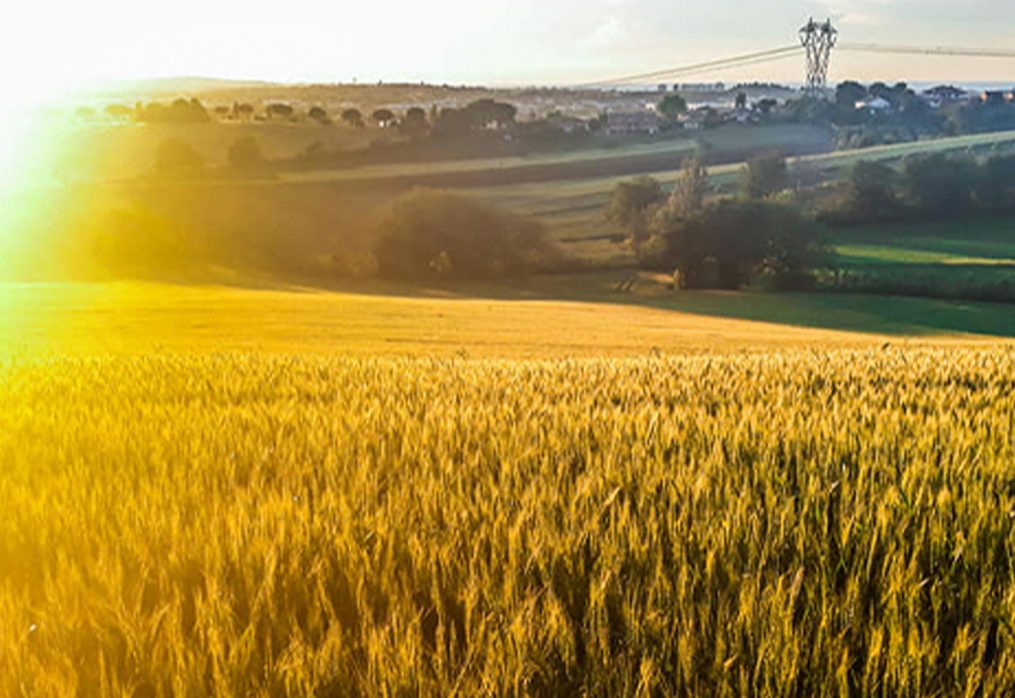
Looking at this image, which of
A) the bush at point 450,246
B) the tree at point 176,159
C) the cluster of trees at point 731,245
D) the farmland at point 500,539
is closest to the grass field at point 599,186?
the bush at point 450,246

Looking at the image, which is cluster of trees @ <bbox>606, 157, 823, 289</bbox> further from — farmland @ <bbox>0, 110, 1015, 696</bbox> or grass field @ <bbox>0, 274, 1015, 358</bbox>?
farmland @ <bbox>0, 110, 1015, 696</bbox>

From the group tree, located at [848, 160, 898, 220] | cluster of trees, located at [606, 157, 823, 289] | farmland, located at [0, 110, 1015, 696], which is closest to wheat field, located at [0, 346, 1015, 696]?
farmland, located at [0, 110, 1015, 696]

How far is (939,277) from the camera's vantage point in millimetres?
64875

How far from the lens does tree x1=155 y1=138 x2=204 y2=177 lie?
82.3m

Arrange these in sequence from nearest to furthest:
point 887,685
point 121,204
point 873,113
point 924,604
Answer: point 887,685 < point 924,604 < point 121,204 < point 873,113

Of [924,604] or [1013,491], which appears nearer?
[924,604]

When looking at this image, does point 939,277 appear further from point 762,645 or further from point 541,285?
point 762,645

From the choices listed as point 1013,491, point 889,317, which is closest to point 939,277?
point 889,317

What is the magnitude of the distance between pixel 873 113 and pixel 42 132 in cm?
9978

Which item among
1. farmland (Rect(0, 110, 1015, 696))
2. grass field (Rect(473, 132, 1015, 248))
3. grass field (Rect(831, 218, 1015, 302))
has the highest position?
grass field (Rect(473, 132, 1015, 248))

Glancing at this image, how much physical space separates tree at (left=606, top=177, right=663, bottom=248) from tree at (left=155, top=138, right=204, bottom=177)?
3778 cm

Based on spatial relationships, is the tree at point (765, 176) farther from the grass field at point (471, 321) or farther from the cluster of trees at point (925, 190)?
the grass field at point (471, 321)

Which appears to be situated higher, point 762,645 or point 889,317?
point 762,645

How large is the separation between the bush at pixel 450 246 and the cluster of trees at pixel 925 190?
101ft
